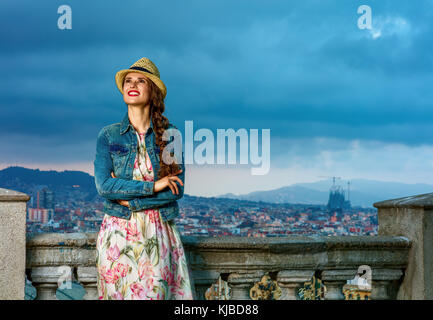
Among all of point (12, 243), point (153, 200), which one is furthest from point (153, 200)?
point (12, 243)

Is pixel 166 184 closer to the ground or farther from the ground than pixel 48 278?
farther from the ground

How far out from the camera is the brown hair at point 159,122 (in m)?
3.33

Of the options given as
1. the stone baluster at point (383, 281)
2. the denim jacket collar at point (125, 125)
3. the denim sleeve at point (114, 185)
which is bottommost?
the stone baluster at point (383, 281)

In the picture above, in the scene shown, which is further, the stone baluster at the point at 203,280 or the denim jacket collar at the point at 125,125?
the stone baluster at the point at 203,280

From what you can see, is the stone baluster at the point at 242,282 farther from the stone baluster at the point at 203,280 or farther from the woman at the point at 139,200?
the woman at the point at 139,200

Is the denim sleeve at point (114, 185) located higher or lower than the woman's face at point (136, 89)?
lower

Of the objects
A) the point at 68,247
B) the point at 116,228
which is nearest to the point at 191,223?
the point at 68,247

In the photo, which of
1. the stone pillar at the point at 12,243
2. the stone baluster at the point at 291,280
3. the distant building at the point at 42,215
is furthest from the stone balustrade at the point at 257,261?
the distant building at the point at 42,215

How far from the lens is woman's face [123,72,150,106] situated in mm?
3348

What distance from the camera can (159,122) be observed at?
3.41 metres

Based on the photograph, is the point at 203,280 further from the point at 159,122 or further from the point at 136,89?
the point at 136,89

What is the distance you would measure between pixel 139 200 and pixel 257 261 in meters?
1.22

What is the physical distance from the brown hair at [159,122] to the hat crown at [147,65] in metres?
0.07
